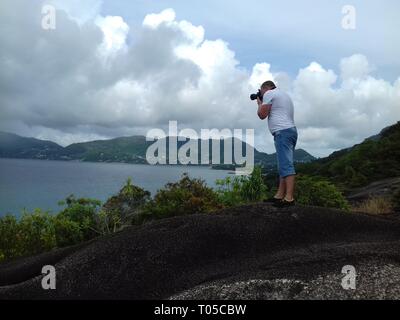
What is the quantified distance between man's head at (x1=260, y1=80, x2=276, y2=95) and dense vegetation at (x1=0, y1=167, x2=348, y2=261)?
727 centimetres

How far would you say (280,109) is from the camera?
1046 cm

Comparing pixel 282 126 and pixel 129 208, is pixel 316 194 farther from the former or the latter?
pixel 282 126

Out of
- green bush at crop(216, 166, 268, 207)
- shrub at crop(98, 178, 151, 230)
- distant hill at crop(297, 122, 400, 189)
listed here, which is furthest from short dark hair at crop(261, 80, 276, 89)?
distant hill at crop(297, 122, 400, 189)

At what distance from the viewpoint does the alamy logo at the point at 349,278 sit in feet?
22.2

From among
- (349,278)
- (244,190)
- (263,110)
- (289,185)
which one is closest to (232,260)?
(349,278)

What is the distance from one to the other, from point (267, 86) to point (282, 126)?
1.05m

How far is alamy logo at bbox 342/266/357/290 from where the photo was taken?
22.2 ft

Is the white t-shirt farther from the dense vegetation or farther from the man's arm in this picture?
the dense vegetation

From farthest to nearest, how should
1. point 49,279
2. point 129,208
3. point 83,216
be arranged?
1. point 129,208
2. point 83,216
3. point 49,279

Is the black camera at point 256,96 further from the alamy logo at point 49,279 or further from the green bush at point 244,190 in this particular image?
the green bush at point 244,190

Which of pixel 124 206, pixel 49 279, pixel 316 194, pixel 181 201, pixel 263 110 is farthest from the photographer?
pixel 124 206

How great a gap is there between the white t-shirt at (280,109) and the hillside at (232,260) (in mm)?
1926

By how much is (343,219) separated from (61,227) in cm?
1072

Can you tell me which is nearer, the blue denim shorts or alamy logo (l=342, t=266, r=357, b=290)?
alamy logo (l=342, t=266, r=357, b=290)
